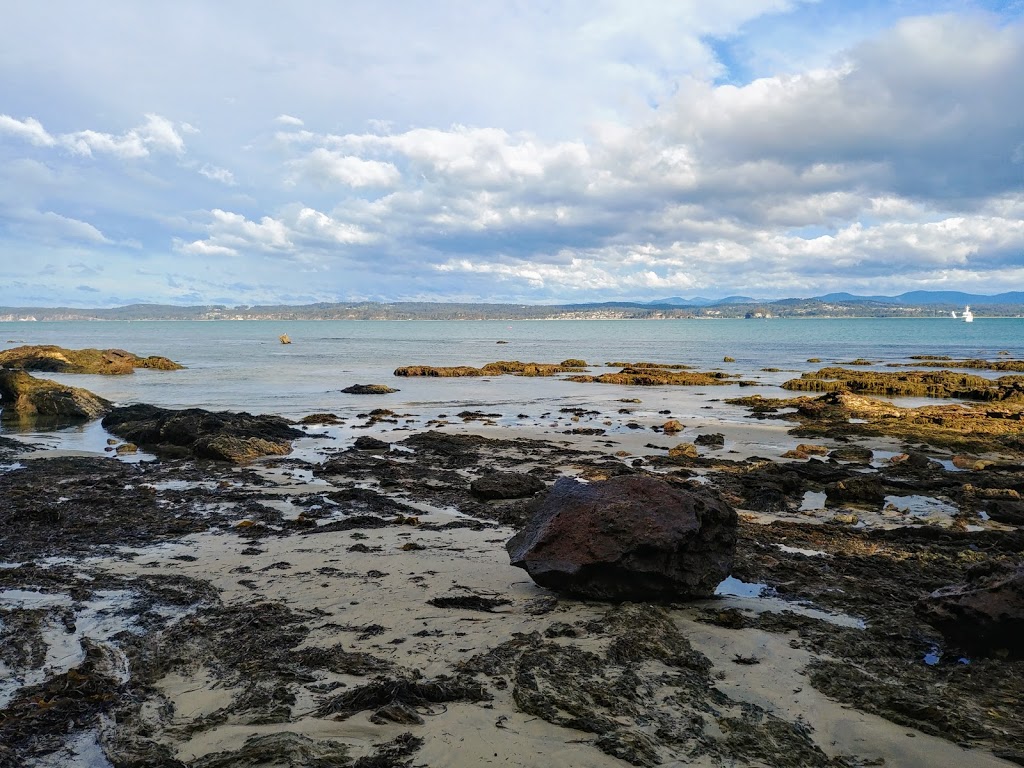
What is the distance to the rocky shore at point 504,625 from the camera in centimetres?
452

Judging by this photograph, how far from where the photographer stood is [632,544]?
6812mm

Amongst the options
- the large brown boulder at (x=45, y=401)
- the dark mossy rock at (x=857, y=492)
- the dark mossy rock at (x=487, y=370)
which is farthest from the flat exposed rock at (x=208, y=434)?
the dark mossy rock at (x=487, y=370)

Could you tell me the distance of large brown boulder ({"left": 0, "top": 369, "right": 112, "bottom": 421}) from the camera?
75.9 feet

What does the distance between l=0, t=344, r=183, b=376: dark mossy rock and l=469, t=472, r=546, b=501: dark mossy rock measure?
148 feet

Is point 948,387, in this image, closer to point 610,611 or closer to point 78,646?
point 610,611

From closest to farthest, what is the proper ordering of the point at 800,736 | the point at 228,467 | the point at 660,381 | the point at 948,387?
the point at 800,736, the point at 228,467, the point at 948,387, the point at 660,381

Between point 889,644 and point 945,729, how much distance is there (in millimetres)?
1450

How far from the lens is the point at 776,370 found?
51.2m

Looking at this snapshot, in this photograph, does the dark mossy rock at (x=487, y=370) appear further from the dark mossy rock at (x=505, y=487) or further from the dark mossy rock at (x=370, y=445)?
the dark mossy rock at (x=505, y=487)

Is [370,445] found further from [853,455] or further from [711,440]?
[853,455]

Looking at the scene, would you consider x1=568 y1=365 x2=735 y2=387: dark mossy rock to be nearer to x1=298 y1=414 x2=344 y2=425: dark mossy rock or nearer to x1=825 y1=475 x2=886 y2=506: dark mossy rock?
x1=298 y1=414 x2=344 y2=425: dark mossy rock

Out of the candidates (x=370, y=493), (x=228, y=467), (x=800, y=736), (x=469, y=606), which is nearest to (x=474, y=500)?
(x=370, y=493)

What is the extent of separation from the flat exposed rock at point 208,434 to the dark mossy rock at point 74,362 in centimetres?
3360

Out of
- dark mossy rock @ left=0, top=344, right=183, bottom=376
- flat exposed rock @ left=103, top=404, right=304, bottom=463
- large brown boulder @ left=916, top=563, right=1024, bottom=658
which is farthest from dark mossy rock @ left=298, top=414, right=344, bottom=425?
dark mossy rock @ left=0, top=344, right=183, bottom=376
